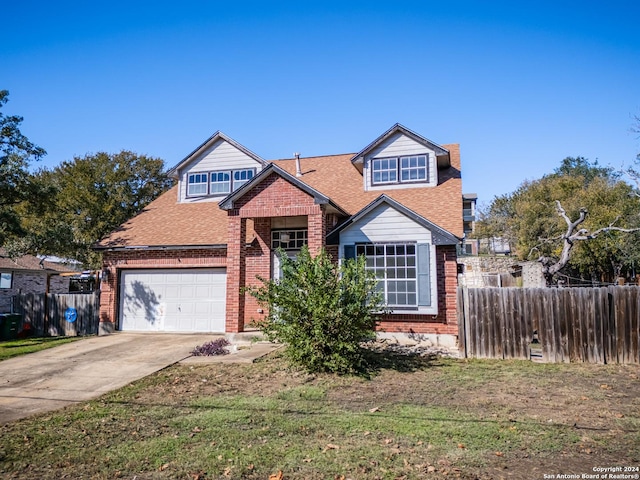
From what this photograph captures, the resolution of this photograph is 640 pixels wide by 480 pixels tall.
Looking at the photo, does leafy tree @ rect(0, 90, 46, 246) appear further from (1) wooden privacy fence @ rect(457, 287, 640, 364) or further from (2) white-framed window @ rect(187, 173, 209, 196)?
(1) wooden privacy fence @ rect(457, 287, 640, 364)

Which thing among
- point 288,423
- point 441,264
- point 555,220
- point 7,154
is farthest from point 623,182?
point 7,154

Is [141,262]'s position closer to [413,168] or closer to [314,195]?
[314,195]

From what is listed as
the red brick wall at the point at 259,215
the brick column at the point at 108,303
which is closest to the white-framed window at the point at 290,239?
the red brick wall at the point at 259,215

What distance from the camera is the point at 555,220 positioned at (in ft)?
115

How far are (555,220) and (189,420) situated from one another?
119 ft

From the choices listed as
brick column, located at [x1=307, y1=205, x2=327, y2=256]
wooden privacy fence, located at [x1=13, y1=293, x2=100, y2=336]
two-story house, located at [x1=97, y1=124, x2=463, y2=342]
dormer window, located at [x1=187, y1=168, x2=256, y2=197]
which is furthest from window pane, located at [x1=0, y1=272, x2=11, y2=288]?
brick column, located at [x1=307, y1=205, x2=327, y2=256]

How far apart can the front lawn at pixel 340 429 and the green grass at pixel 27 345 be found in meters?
6.13

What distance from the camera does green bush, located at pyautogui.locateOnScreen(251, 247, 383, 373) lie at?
28.6ft

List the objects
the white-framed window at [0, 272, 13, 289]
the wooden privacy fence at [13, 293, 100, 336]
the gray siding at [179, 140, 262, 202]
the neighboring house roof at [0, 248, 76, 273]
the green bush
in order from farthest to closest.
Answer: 1. the neighboring house roof at [0, 248, 76, 273]
2. the white-framed window at [0, 272, 13, 289]
3. the gray siding at [179, 140, 262, 202]
4. the wooden privacy fence at [13, 293, 100, 336]
5. the green bush

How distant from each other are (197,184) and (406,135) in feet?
29.0

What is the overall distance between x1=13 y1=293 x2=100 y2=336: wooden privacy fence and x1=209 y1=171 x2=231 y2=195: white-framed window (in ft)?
19.7

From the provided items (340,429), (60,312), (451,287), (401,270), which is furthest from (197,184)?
(340,429)

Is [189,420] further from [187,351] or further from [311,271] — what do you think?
[187,351]

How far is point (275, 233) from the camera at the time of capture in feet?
48.1
